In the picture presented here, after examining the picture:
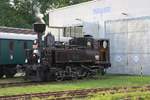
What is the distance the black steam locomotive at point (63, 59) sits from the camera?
2562cm

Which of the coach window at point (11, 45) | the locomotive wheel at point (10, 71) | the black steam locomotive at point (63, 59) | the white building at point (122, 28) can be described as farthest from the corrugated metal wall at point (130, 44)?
the coach window at point (11, 45)

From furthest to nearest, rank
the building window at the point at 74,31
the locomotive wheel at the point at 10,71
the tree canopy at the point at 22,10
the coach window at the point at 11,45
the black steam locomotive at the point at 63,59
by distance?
the tree canopy at the point at 22,10 → the building window at the point at 74,31 → the locomotive wheel at the point at 10,71 → the coach window at the point at 11,45 → the black steam locomotive at the point at 63,59

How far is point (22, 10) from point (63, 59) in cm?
4456

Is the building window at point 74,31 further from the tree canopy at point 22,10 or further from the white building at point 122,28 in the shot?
the tree canopy at point 22,10

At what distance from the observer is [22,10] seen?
69812 mm

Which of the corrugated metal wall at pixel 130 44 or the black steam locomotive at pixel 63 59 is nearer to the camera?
the black steam locomotive at pixel 63 59

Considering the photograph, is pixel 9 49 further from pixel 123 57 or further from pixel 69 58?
pixel 123 57

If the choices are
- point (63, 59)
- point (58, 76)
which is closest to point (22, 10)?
point (63, 59)

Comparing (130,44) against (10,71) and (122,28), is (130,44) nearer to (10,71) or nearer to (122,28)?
(122,28)

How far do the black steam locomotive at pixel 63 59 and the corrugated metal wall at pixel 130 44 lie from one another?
13.8 feet

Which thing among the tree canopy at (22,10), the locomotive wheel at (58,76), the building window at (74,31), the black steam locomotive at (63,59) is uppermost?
the tree canopy at (22,10)

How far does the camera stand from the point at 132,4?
33344 mm

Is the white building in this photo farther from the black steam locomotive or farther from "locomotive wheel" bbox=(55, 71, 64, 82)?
"locomotive wheel" bbox=(55, 71, 64, 82)

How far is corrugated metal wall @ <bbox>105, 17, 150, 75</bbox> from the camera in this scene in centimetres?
3222
